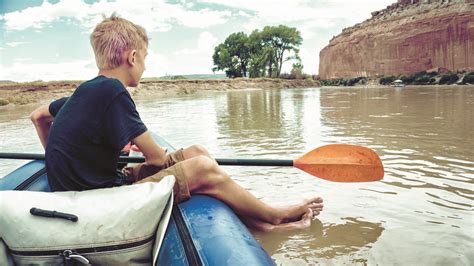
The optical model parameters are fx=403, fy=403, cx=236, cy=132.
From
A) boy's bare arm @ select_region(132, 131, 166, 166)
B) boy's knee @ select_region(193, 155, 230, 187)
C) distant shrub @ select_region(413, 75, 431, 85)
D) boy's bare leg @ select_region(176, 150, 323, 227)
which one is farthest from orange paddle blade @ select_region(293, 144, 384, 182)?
distant shrub @ select_region(413, 75, 431, 85)

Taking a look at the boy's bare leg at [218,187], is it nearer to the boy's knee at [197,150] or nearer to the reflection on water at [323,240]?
the boy's knee at [197,150]

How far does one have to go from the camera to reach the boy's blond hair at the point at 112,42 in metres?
1.87

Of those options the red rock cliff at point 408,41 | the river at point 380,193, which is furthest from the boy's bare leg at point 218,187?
the red rock cliff at point 408,41

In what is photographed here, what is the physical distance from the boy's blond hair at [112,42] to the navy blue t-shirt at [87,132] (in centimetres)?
21

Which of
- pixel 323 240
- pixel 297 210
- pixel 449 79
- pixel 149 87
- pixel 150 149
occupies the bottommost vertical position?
pixel 323 240

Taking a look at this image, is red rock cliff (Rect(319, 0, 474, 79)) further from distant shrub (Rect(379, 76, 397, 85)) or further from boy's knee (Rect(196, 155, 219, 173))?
boy's knee (Rect(196, 155, 219, 173))

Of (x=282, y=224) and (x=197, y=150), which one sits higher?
(x=197, y=150)

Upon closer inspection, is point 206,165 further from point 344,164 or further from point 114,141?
point 344,164

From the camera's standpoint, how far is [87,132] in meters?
1.62

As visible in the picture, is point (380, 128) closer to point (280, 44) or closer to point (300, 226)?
point (300, 226)

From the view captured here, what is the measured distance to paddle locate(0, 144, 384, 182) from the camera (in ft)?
8.65

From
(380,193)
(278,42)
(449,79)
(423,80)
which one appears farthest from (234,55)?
(380,193)

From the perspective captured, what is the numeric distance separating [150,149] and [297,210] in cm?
108

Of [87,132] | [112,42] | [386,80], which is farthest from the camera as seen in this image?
[386,80]
